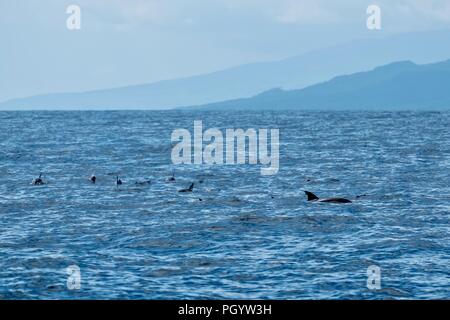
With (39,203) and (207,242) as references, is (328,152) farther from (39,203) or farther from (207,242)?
(207,242)

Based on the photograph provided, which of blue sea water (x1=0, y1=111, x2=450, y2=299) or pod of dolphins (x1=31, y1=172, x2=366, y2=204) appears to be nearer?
blue sea water (x1=0, y1=111, x2=450, y2=299)

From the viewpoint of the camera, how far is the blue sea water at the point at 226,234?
67.2 feet

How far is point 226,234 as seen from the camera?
2794cm

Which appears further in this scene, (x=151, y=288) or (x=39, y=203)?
(x=39, y=203)

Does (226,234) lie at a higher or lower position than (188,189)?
lower

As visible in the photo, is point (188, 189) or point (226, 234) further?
point (188, 189)

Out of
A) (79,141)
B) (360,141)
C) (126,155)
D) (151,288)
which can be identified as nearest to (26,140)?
(79,141)

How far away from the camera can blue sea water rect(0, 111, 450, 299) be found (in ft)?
67.2

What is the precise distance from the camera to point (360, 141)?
288 ft

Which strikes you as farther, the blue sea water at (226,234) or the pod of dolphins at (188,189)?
the pod of dolphins at (188,189)
